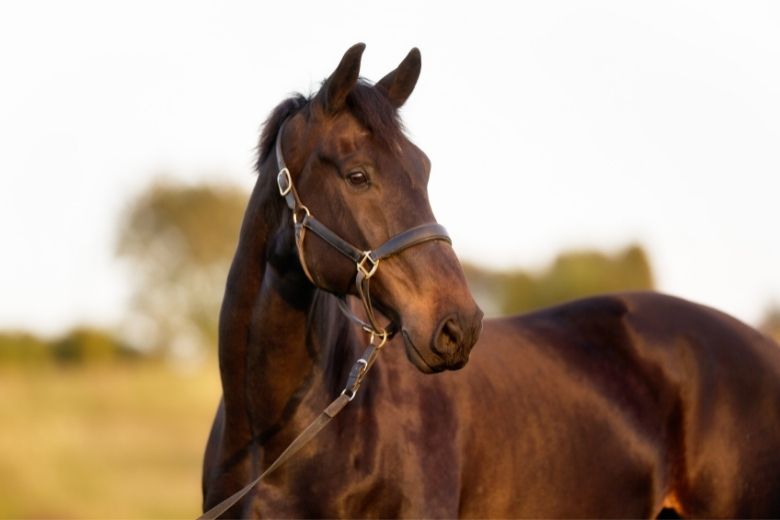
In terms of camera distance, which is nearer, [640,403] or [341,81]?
[341,81]

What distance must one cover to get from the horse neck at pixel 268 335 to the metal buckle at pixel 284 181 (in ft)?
0.35

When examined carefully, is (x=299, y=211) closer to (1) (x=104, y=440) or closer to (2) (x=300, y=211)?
(2) (x=300, y=211)

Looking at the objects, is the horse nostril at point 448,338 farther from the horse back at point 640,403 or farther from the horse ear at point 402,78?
the horse back at point 640,403

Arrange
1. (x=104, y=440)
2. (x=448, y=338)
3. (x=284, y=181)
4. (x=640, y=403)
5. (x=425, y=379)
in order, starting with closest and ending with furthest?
(x=448, y=338) < (x=284, y=181) < (x=425, y=379) < (x=640, y=403) < (x=104, y=440)

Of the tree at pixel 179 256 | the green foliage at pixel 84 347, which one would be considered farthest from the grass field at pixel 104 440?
the tree at pixel 179 256

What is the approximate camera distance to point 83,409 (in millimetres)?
16062

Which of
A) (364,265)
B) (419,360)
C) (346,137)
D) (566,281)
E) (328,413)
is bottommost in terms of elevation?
(566,281)

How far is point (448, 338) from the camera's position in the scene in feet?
12.3

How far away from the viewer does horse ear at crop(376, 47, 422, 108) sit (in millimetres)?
4477

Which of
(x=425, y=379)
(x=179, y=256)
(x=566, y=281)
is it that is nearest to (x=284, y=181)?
(x=425, y=379)

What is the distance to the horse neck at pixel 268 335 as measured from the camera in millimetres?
4395

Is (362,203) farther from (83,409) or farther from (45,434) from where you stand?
(83,409)

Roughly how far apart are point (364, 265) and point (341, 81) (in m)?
0.72

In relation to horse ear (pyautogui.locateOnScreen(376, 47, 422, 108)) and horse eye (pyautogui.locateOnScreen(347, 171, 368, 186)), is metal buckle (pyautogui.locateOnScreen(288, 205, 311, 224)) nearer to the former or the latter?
horse eye (pyautogui.locateOnScreen(347, 171, 368, 186))
